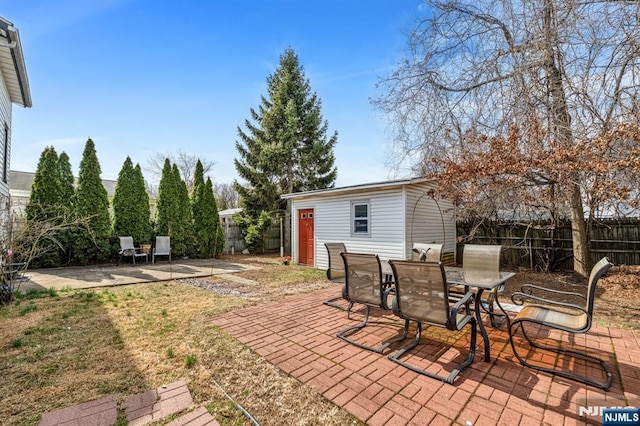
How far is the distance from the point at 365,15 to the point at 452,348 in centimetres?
783

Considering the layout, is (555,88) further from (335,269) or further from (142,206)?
(142,206)

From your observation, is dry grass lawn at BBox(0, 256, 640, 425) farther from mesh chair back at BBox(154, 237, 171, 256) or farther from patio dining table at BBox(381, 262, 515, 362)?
mesh chair back at BBox(154, 237, 171, 256)

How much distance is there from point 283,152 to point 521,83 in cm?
1068

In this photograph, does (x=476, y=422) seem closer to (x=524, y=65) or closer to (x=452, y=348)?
(x=452, y=348)

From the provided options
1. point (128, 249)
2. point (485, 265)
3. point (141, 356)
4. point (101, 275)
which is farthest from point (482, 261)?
point (128, 249)

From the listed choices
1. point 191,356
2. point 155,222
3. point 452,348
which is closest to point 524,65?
point 452,348

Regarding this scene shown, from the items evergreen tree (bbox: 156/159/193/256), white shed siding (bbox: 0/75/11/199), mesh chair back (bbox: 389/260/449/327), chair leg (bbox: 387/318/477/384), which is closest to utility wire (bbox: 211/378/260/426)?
chair leg (bbox: 387/318/477/384)

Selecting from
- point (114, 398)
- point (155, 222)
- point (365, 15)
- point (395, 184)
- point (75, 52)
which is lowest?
point (114, 398)

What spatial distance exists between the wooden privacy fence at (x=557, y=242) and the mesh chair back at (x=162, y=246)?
39.9 ft

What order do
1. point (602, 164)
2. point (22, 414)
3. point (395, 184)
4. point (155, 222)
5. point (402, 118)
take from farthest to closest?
point (155, 222), point (395, 184), point (402, 118), point (602, 164), point (22, 414)

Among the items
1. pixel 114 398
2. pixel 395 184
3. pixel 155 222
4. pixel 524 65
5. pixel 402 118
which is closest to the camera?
pixel 114 398

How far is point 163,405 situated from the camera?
2.30m

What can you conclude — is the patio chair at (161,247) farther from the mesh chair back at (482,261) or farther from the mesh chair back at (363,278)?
the mesh chair back at (482,261)

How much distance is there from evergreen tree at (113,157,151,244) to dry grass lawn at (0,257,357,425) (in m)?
6.44
